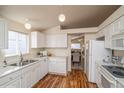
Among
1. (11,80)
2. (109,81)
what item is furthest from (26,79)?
(109,81)

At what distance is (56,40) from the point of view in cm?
541

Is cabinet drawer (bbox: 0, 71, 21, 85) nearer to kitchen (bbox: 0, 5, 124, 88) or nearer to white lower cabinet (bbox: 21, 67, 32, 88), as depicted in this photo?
kitchen (bbox: 0, 5, 124, 88)

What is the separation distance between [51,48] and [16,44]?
7.28 ft

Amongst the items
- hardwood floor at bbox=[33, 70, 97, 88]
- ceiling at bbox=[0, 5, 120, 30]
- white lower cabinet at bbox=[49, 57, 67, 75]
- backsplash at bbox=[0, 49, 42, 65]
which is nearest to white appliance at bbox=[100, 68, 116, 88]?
hardwood floor at bbox=[33, 70, 97, 88]

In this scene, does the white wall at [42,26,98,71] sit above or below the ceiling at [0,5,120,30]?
below

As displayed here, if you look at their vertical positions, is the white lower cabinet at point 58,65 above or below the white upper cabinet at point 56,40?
below

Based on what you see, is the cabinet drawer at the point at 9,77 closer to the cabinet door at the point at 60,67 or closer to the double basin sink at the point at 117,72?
the double basin sink at the point at 117,72

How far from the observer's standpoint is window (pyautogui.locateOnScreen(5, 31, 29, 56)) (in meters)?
3.40

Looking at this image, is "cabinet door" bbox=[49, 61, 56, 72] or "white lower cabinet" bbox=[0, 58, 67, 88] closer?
"white lower cabinet" bbox=[0, 58, 67, 88]

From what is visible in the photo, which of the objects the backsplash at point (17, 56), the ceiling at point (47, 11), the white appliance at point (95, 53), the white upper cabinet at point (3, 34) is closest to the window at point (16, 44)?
the backsplash at point (17, 56)

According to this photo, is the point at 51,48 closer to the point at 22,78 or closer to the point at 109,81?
the point at 22,78

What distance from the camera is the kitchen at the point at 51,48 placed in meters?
2.32
